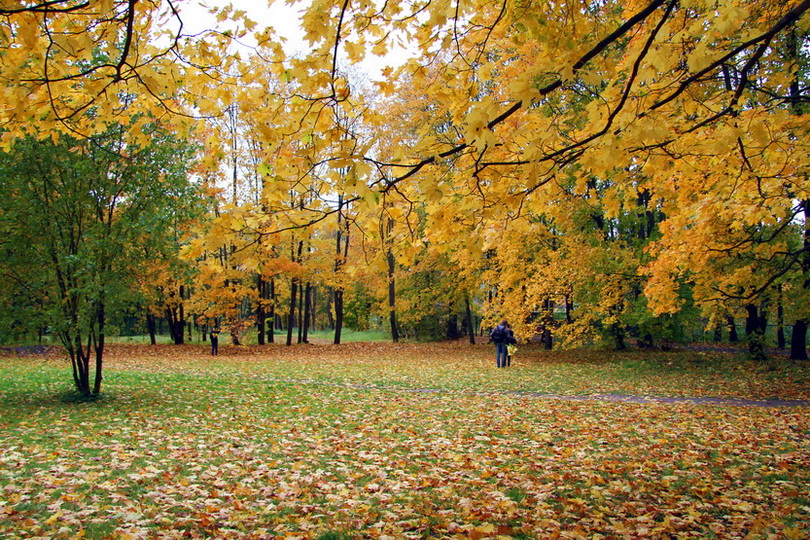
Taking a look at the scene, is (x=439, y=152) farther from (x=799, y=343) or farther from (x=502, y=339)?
(x=799, y=343)

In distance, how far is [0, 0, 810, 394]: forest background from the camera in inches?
124

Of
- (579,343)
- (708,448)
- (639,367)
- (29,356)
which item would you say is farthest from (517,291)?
(29,356)

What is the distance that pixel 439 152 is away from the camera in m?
3.61

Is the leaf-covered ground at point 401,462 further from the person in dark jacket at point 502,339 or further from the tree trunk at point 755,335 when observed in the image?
the person in dark jacket at point 502,339

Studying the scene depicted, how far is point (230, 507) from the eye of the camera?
3928 millimetres

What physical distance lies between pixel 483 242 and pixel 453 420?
444 cm

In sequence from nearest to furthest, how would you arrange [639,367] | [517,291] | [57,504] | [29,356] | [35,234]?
[57,504] → [35,234] → [639,367] → [517,291] → [29,356]

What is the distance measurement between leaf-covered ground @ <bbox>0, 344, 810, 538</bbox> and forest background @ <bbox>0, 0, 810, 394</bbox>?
196 cm

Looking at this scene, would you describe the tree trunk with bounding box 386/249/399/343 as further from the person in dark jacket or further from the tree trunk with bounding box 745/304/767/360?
the tree trunk with bounding box 745/304/767/360

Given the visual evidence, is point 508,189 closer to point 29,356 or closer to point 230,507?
point 230,507

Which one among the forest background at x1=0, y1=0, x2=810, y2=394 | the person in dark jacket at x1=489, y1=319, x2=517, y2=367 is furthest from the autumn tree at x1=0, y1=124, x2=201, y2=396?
the person in dark jacket at x1=489, y1=319, x2=517, y2=367

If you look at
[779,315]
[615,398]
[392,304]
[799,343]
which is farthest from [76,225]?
[392,304]

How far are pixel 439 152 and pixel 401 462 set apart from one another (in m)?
3.47

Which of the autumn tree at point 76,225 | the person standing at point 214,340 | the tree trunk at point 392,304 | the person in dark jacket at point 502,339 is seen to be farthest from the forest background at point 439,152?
the tree trunk at point 392,304
